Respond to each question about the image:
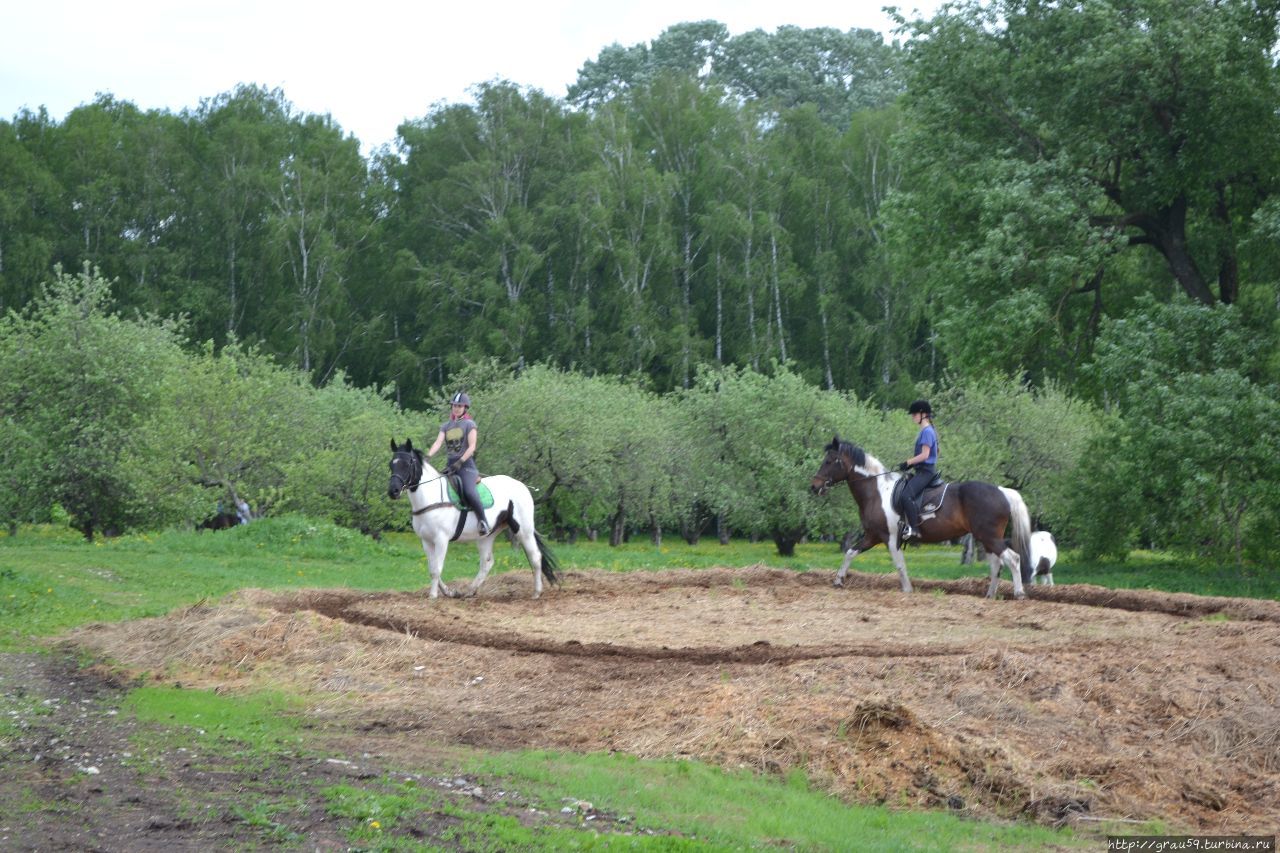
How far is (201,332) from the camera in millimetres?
65562

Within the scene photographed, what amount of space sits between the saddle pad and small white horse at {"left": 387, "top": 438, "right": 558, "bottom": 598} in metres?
0.07

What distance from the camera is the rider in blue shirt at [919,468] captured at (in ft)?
69.3

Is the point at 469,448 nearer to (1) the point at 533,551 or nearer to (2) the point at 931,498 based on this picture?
(1) the point at 533,551

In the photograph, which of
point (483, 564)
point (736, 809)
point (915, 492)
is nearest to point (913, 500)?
point (915, 492)

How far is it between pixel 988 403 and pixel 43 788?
36312 millimetres

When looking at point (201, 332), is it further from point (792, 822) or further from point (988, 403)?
point (792, 822)

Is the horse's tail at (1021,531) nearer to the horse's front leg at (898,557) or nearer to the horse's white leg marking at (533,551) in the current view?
the horse's front leg at (898,557)

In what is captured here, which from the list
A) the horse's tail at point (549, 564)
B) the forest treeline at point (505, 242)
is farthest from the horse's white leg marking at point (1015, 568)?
the forest treeline at point (505, 242)

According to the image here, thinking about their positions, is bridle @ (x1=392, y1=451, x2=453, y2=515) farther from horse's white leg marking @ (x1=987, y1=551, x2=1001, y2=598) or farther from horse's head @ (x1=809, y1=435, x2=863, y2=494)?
horse's white leg marking @ (x1=987, y1=551, x2=1001, y2=598)

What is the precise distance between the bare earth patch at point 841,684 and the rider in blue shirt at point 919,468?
2187 millimetres

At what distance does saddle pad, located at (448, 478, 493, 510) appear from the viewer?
19.7m

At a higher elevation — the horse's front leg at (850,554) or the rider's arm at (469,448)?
the rider's arm at (469,448)

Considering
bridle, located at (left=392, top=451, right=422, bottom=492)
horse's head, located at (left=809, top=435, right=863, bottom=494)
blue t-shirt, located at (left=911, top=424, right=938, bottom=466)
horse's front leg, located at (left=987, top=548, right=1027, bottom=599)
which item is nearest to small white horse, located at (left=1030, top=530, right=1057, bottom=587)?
horse's front leg, located at (left=987, top=548, right=1027, bottom=599)

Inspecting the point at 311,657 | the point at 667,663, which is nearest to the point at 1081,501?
the point at 667,663
